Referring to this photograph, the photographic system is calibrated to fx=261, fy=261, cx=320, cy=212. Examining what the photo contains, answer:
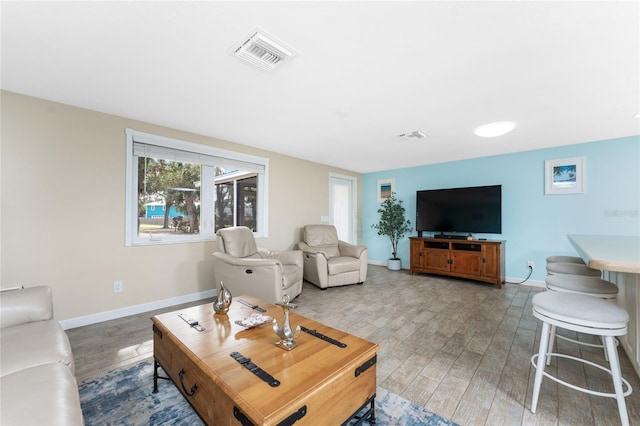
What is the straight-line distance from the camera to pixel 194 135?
11.2 ft

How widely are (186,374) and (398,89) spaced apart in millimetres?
2488

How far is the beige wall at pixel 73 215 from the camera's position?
230 centimetres

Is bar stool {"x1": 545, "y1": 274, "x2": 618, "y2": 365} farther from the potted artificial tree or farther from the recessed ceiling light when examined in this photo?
the potted artificial tree

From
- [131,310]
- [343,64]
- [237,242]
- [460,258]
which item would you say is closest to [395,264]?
[460,258]

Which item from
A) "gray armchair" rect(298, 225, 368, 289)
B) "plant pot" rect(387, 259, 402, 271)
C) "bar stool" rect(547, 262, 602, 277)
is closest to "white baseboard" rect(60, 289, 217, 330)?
"gray armchair" rect(298, 225, 368, 289)

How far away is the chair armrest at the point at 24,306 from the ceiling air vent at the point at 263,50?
2005mm

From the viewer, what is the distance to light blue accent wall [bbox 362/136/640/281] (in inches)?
138

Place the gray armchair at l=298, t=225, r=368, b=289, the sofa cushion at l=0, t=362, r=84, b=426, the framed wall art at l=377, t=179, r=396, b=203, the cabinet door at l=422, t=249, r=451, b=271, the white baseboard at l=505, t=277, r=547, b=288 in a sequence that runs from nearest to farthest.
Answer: the sofa cushion at l=0, t=362, r=84, b=426 → the gray armchair at l=298, t=225, r=368, b=289 → the white baseboard at l=505, t=277, r=547, b=288 → the cabinet door at l=422, t=249, r=451, b=271 → the framed wall art at l=377, t=179, r=396, b=203

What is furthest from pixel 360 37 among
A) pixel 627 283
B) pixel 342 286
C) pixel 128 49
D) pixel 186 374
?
pixel 342 286

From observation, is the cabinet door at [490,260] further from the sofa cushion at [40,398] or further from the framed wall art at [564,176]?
the sofa cushion at [40,398]

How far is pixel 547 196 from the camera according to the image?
4.04m

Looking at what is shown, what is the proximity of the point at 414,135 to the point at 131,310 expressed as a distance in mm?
3967

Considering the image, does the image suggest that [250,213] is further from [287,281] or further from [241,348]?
[241,348]

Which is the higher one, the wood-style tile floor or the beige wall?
the beige wall
